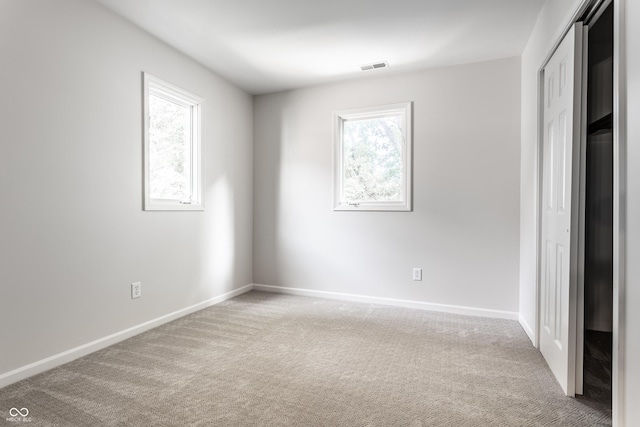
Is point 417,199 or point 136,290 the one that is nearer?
point 136,290

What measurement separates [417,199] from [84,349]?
3.16 metres

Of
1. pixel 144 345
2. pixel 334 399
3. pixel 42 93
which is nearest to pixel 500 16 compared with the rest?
pixel 334 399

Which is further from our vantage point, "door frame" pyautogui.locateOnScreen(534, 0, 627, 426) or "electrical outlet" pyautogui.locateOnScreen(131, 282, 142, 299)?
"electrical outlet" pyautogui.locateOnScreen(131, 282, 142, 299)

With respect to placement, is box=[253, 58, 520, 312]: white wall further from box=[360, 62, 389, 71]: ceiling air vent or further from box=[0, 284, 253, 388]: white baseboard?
box=[0, 284, 253, 388]: white baseboard

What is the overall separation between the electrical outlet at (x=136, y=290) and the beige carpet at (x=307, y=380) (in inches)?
13.1

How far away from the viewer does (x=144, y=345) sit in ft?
8.72

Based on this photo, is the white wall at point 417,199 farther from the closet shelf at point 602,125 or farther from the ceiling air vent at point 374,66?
the closet shelf at point 602,125

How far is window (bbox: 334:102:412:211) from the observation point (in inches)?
149

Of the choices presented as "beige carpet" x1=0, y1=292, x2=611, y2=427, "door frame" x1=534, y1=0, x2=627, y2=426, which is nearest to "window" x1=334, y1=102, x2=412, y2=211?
"beige carpet" x1=0, y1=292, x2=611, y2=427

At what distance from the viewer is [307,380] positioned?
6.95 feet

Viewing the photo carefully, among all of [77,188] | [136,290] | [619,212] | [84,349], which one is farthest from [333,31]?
[84,349]

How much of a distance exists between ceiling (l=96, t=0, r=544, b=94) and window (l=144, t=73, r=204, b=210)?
464 mm

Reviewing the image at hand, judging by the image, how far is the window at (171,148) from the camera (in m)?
3.05

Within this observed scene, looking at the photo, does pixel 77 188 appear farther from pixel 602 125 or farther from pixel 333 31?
pixel 602 125
